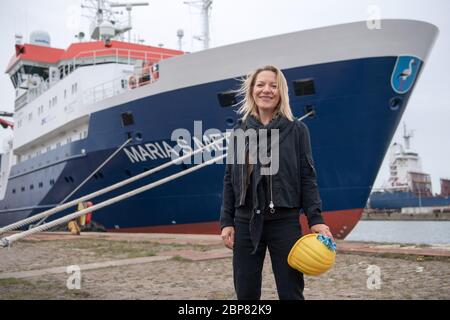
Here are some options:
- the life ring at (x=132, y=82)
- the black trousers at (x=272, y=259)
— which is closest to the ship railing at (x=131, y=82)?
the life ring at (x=132, y=82)

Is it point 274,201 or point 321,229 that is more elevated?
point 274,201

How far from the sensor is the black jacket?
7.28ft

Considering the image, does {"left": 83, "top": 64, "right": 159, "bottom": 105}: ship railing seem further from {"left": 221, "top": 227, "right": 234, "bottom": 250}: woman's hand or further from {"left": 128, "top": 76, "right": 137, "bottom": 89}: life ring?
{"left": 221, "top": 227, "right": 234, "bottom": 250}: woman's hand

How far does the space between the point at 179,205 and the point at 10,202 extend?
38.3 feet

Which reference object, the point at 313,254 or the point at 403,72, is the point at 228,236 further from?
the point at 403,72

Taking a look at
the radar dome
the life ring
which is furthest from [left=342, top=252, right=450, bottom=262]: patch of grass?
the radar dome

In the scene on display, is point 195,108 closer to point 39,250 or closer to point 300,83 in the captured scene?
point 300,83

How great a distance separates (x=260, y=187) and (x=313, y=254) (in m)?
0.43

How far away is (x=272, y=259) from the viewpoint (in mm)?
2254

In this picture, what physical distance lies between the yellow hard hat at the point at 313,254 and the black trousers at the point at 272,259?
11 centimetres

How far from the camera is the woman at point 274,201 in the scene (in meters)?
2.20

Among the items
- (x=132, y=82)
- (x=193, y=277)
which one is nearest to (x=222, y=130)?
(x=132, y=82)

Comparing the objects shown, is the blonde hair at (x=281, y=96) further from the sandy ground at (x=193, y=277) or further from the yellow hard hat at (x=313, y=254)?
the sandy ground at (x=193, y=277)

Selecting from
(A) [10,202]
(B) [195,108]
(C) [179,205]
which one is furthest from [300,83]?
(A) [10,202]
